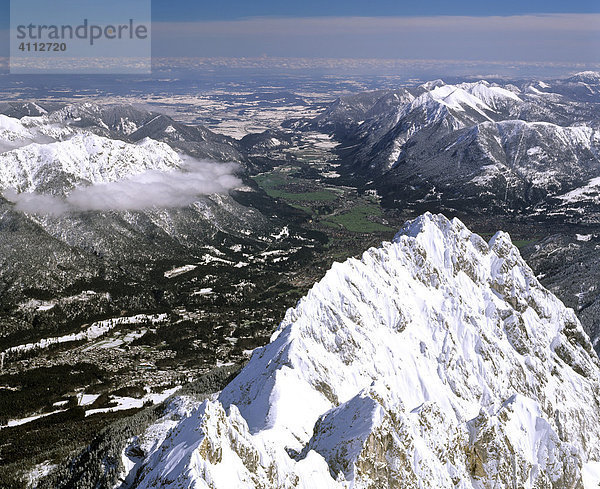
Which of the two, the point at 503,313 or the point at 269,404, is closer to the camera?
the point at 269,404

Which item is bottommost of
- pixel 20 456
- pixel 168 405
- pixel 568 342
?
pixel 20 456

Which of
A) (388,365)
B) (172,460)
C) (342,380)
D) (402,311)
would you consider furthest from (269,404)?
(402,311)

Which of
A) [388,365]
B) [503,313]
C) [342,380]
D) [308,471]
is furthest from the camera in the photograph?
[503,313]

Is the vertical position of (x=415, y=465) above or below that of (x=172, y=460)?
below

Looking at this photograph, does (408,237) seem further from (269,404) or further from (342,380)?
(269,404)

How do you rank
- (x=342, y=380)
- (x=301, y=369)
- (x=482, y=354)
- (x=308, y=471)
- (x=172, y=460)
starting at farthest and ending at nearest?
1. (x=482, y=354)
2. (x=342, y=380)
3. (x=301, y=369)
4. (x=308, y=471)
5. (x=172, y=460)

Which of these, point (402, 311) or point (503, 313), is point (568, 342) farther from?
point (402, 311)
